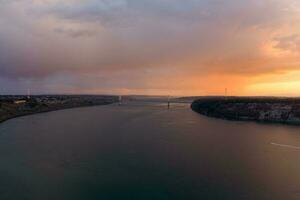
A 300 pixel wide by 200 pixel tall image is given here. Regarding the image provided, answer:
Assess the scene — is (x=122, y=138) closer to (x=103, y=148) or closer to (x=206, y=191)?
(x=103, y=148)

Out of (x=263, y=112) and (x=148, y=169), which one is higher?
(x=263, y=112)

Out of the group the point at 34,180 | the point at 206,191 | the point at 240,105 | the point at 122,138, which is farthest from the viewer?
the point at 240,105

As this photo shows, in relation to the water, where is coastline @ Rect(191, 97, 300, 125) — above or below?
above

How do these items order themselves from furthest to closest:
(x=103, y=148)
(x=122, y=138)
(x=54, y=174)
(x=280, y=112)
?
1. (x=280, y=112)
2. (x=122, y=138)
3. (x=103, y=148)
4. (x=54, y=174)

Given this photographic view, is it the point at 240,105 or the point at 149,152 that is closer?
the point at 149,152

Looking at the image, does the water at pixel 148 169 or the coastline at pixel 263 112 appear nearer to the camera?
the water at pixel 148 169

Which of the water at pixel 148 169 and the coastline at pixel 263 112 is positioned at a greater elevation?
the coastline at pixel 263 112

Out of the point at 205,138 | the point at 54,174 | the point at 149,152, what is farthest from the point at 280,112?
the point at 54,174

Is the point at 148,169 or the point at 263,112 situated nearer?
the point at 148,169

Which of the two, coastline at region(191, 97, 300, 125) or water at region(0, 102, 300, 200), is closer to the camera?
water at region(0, 102, 300, 200)

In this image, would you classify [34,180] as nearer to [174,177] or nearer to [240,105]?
[174,177]
